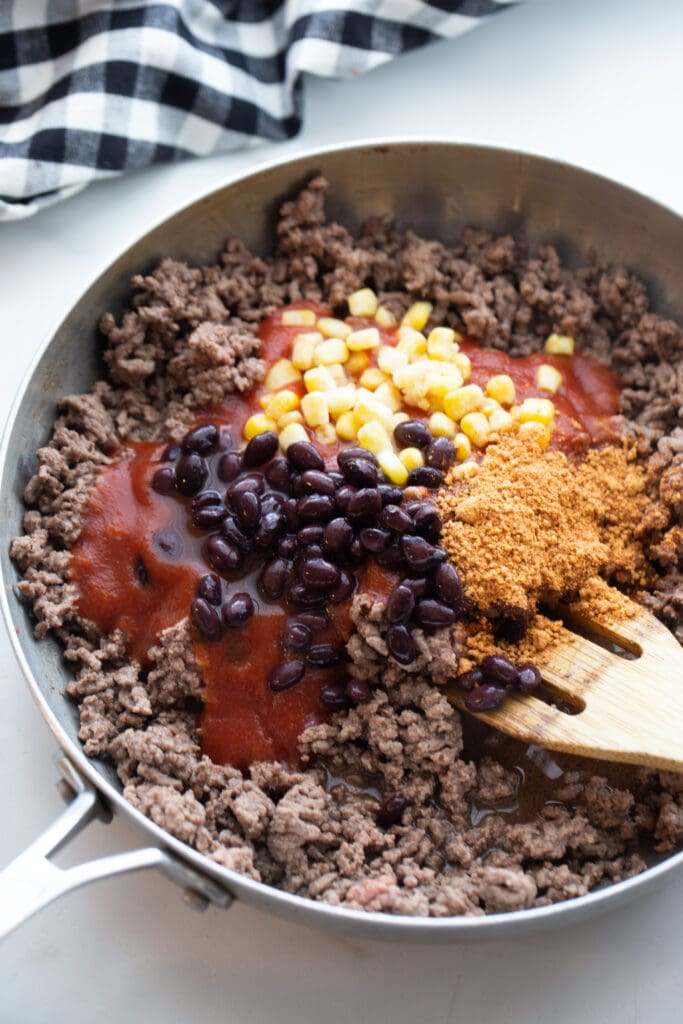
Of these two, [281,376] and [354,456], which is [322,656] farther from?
[281,376]

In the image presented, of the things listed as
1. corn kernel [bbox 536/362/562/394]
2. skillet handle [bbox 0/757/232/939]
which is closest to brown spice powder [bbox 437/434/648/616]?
corn kernel [bbox 536/362/562/394]

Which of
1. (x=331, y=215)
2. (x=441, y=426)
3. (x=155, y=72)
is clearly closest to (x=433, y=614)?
(x=441, y=426)

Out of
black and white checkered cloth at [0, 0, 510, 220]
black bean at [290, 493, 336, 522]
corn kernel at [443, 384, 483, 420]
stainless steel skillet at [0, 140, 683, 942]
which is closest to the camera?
stainless steel skillet at [0, 140, 683, 942]

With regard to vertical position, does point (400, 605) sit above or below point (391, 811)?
above

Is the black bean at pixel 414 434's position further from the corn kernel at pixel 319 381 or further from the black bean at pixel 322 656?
the black bean at pixel 322 656

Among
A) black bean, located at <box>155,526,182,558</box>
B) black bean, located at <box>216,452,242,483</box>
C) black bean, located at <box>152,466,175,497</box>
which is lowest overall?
black bean, located at <box>155,526,182,558</box>

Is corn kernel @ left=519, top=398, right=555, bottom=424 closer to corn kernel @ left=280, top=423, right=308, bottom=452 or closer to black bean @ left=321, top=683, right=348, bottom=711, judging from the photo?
corn kernel @ left=280, top=423, right=308, bottom=452
